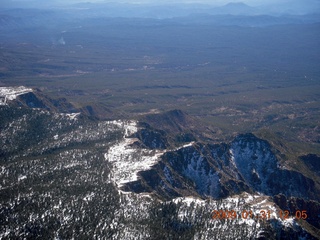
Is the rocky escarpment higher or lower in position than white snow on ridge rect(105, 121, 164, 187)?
lower

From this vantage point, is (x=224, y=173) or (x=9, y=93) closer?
(x=224, y=173)

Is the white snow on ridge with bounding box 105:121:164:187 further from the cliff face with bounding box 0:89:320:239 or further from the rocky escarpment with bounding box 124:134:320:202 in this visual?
the rocky escarpment with bounding box 124:134:320:202

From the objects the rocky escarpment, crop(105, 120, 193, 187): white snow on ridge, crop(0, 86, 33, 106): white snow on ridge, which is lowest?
the rocky escarpment

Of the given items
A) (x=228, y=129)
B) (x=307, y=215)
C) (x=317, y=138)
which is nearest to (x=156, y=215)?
(x=307, y=215)

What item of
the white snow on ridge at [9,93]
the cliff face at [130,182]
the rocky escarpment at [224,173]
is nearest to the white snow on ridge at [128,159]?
the cliff face at [130,182]

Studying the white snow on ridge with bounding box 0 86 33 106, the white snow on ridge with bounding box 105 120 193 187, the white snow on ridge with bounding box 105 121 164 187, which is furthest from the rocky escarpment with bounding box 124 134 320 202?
the white snow on ridge with bounding box 0 86 33 106

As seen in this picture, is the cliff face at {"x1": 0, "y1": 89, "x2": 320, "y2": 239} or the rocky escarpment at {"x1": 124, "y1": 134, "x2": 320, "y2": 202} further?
the rocky escarpment at {"x1": 124, "y1": 134, "x2": 320, "y2": 202}
